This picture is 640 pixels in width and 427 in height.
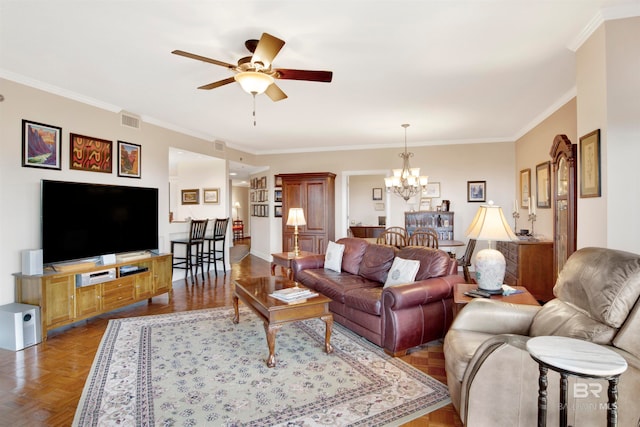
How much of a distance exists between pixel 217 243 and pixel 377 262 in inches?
161

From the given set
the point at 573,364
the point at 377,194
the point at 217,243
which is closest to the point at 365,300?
the point at 573,364

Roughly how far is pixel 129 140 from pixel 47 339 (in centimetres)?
269

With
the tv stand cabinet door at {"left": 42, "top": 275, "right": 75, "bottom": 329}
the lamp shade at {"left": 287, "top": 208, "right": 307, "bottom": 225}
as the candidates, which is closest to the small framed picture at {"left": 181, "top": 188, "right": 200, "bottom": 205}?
the lamp shade at {"left": 287, "top": 208, "right": 307, "bottom": 225}

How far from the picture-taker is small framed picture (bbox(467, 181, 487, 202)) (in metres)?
6.66

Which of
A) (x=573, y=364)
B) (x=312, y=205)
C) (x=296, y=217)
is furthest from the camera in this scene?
(x=312, y=205)

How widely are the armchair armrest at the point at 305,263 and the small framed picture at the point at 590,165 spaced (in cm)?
307

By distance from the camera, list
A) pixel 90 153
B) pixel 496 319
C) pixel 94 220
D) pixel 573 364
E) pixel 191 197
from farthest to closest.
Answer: pixel 191 197 → pixel 90 153 → pixel 94 220 → pixel 496 319 → pixel 573 364

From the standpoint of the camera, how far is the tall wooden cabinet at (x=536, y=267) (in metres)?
4.23

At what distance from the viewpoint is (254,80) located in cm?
260

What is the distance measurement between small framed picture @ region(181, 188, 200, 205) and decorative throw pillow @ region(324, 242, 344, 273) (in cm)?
380

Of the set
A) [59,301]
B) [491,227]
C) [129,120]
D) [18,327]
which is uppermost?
[129,120]

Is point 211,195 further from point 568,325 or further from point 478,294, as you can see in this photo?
point 568,325

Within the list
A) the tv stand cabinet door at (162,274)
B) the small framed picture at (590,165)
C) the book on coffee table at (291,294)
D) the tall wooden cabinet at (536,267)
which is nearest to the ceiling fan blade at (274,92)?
the book on coffee table at (291,294)

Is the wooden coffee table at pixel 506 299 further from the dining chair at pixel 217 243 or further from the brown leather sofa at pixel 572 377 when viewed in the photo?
the dining chair at pixel 217 243
